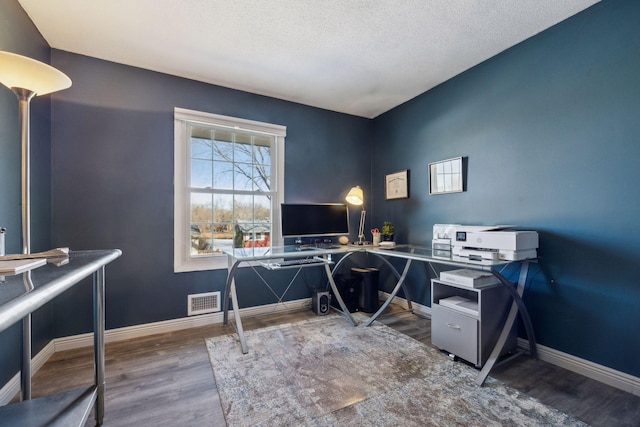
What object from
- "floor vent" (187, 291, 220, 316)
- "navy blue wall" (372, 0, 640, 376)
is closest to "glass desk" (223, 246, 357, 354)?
"floor vent" (187, 291, 220, 316)

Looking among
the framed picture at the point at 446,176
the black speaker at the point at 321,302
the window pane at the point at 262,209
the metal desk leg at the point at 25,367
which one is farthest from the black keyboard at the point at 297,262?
the metal desk leg at the point at 25,367

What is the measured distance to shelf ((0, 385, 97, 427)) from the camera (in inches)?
40.9

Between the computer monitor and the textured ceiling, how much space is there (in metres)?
1.39

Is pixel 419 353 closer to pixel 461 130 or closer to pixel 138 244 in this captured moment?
pixel 461 130

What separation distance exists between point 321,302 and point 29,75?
2.85 metres

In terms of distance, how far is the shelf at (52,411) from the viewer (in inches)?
40.9

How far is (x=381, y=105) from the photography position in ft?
11.7

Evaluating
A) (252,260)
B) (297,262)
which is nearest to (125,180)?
(252,260)

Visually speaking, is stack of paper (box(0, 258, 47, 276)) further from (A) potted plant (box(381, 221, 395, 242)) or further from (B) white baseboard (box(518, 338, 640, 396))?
(B) white baseboard (box(518, 338, 640, 396))

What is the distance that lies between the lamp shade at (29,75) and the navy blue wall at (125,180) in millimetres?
1253

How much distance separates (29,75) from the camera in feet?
4.09

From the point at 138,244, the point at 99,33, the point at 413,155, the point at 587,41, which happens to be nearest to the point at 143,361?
the point at 138,244

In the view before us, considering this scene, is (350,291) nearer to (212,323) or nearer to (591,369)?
(212,323)

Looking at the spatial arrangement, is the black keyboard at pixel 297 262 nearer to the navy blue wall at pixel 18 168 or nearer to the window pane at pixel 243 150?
the window pane at pixel 243 150
